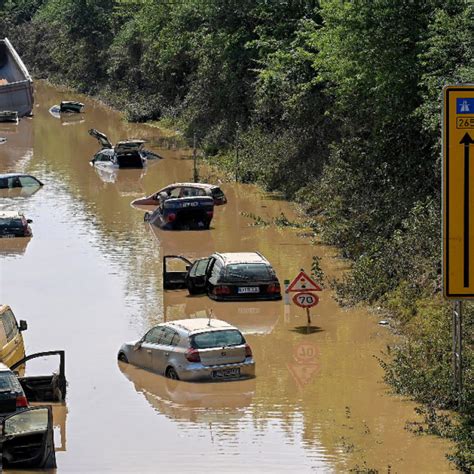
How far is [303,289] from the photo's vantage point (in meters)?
28.0

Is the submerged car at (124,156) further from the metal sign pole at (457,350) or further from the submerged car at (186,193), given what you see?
the metal sign pole at (457,350)

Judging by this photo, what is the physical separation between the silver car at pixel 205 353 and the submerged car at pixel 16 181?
28822 millimetres

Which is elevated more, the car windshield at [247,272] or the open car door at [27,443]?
the car windshield at [247,272]

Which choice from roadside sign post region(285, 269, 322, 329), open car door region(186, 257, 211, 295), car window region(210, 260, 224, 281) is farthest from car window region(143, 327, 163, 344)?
open car door region(186, 257, 211, 295)

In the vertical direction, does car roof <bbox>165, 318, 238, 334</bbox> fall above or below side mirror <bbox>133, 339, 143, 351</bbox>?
above

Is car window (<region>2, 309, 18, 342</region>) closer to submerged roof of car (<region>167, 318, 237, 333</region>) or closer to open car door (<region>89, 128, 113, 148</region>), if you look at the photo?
submerged roof of car (<region>167, 318, 237, 333</region>)

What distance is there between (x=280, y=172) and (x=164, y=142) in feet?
61.0

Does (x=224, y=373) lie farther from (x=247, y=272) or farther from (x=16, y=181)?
(x=16, y=181)

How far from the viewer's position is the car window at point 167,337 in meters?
25.0

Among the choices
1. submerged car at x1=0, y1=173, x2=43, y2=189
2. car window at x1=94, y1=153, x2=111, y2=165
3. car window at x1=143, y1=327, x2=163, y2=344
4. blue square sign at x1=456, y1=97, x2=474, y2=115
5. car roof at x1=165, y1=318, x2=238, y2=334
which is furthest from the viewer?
car window at x1=94, y1=153, x2=111, y2=165

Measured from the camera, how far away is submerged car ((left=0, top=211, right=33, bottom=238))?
4122 cm

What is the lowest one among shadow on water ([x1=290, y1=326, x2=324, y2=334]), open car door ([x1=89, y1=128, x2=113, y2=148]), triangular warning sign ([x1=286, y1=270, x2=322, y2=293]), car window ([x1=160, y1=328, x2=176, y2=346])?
shadow on water ([x1=290, y1=326, x2=324, y2=334])

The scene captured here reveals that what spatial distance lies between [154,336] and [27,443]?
6726 millimetres

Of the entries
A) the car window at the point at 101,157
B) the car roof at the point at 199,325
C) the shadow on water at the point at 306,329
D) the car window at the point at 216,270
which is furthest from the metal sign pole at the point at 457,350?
the car window at the point at 101,157
